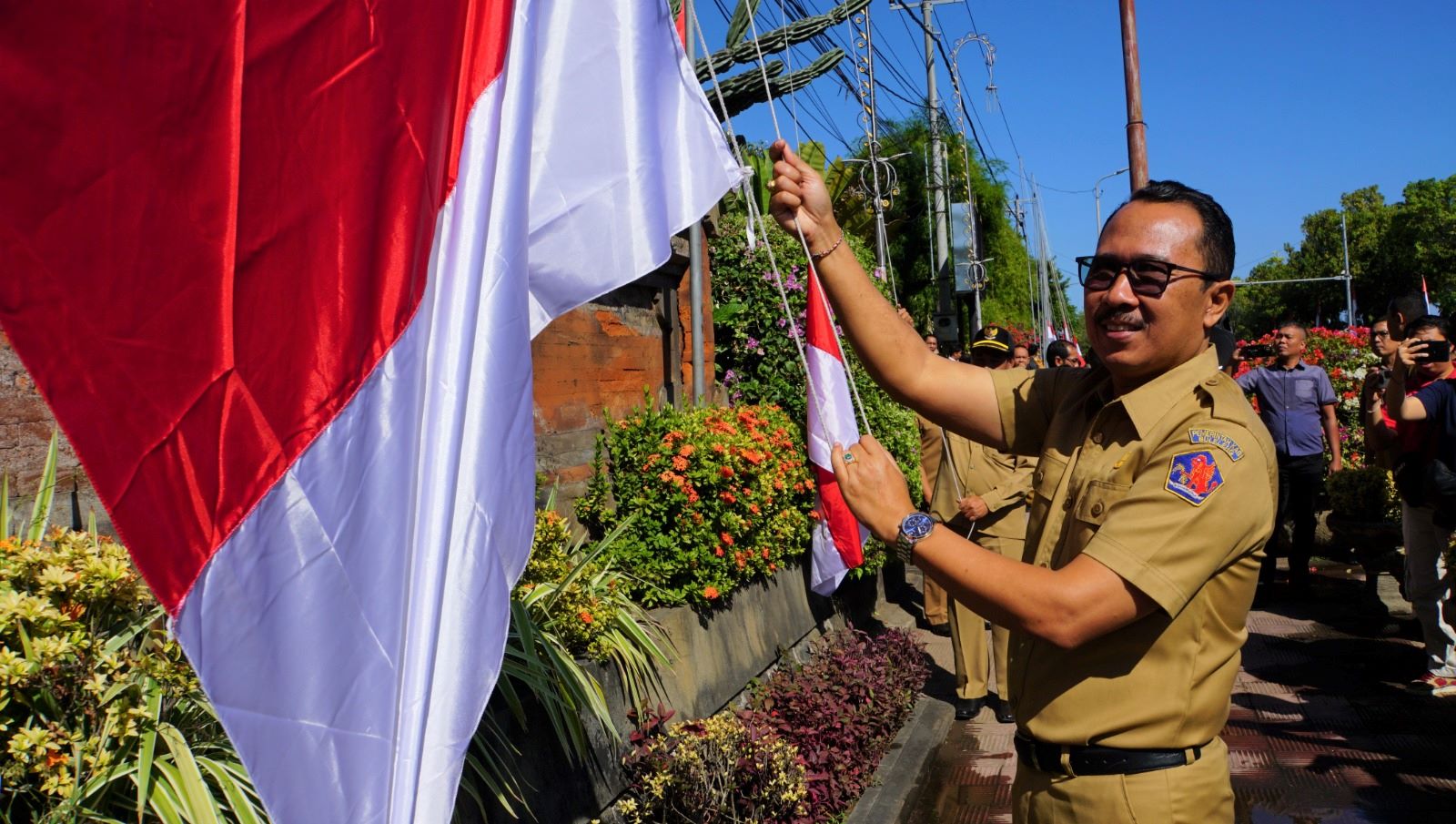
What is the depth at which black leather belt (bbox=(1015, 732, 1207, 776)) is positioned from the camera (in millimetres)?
2383

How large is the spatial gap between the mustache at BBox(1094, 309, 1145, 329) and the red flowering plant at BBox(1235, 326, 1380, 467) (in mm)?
10103

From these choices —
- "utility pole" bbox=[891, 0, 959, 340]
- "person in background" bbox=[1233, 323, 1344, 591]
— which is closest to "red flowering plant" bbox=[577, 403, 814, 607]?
"person in background" bbox=[1233, 323, 1344, 591]

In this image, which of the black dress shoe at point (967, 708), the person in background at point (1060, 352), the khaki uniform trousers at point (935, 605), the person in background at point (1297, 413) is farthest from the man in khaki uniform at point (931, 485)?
the person in background at point (1297, 413)

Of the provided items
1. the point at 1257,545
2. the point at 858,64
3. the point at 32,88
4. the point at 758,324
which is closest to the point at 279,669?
the point at 32,88

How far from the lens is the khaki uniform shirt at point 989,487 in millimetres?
6996

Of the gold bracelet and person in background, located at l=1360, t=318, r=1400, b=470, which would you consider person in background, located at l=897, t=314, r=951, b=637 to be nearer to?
person in background, located at l=1360, t=318, r=1400, b=470

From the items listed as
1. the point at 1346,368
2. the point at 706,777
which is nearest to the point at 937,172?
the point at 1346,368

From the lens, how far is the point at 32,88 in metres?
1.60

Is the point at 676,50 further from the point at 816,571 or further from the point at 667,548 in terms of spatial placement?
the point at 816,571

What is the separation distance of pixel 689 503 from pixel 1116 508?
385 cm

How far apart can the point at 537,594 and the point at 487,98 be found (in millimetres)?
2678

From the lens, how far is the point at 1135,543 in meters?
2.17

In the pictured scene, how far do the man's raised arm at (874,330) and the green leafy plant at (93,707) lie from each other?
6.08 ft

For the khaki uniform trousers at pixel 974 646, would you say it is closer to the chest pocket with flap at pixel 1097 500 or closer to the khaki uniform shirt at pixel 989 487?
the khaki uniform shirt at pixel 989 487
